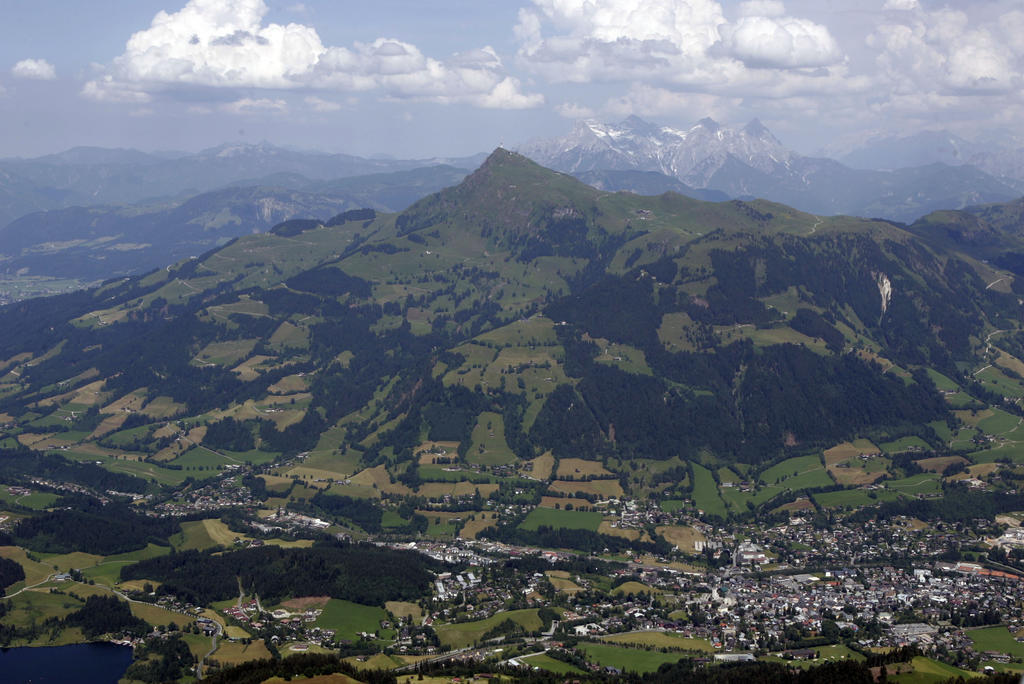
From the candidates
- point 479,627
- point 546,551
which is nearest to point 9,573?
point 479,627

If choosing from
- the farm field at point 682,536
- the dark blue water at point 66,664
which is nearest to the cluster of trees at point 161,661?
the dark blue water at point 66,664

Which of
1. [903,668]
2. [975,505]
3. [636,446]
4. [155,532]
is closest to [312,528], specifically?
[155,532]

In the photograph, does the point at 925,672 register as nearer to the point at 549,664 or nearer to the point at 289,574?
the point at 549,664

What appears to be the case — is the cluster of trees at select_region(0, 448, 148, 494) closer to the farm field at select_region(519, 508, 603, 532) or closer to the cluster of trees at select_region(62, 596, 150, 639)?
the cluster of trees at select_region(62, 596, 150, 639)

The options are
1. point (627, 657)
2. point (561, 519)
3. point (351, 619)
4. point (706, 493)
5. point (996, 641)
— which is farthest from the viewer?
point (706, 493)

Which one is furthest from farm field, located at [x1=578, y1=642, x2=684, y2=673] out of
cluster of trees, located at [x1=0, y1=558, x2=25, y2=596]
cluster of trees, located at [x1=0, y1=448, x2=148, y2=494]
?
cluster of trees, located at [x1=0, y1=448, x2=148, y2=494]

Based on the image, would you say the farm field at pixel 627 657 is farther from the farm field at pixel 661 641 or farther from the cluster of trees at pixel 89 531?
the cluster of trees at pixel 89 531
